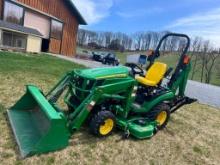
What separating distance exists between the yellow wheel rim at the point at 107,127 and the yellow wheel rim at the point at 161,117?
1.18 m

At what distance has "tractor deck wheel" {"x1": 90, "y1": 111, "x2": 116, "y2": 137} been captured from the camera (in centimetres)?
433

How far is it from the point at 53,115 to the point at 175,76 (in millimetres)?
2990

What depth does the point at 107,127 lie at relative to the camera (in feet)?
15.0

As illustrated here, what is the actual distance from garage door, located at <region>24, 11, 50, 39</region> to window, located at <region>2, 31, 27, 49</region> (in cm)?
160

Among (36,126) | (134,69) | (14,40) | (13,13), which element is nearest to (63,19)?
(13,13)

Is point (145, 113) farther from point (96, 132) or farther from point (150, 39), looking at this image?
point (150, 39)

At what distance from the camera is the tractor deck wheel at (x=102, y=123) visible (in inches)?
170

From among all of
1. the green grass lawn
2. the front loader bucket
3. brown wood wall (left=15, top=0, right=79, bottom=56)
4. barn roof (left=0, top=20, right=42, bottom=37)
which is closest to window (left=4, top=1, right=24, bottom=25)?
barn roof (left=0, top=20, right=42, bottom=37)

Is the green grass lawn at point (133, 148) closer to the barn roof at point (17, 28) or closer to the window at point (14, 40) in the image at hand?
the barn roof at point (17, 28)

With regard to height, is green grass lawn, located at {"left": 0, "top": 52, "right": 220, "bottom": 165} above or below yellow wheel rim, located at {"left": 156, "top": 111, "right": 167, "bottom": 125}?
below

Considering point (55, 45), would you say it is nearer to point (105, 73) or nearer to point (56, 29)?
point (56, 29)

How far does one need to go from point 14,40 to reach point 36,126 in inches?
771

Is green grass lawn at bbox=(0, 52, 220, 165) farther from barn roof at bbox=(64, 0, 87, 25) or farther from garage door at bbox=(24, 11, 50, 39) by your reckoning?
barn roof at bbox=(64, 0, 87, 25)

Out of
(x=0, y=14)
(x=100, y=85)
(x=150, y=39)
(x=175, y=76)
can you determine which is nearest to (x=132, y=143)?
(x=100, y=85)
